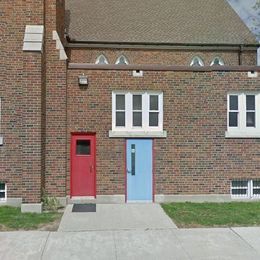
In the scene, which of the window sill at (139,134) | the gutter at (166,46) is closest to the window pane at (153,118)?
the window sill at (139,134)

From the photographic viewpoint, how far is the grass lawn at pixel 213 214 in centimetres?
926

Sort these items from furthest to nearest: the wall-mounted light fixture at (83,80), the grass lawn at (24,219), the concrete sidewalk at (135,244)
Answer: the wall-mounted light fixture at (83,80) → the grass lawn at (24,219) → the concrete sidewalk at (135,244)

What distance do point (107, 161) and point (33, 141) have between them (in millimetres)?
2609

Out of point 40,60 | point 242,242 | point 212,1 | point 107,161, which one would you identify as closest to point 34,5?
point 40,60

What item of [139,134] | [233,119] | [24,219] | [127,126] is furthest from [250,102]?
[24,219]

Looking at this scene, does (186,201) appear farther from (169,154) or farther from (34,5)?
(34,5)

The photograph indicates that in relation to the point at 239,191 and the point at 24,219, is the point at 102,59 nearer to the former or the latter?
the point at 239,191

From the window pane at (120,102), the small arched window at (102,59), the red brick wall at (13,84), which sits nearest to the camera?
the red brick wall at (13,84)

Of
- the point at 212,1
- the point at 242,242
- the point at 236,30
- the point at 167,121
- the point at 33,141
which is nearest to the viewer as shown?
the point at 242,242

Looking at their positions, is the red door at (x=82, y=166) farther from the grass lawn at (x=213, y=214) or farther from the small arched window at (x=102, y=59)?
the small arched window at (x=102, y=59)

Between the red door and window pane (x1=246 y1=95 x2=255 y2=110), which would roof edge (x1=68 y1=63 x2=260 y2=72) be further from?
the red door

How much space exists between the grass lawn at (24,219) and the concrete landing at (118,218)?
323mm

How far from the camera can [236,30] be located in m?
21.8

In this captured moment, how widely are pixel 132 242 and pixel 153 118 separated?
564cm
